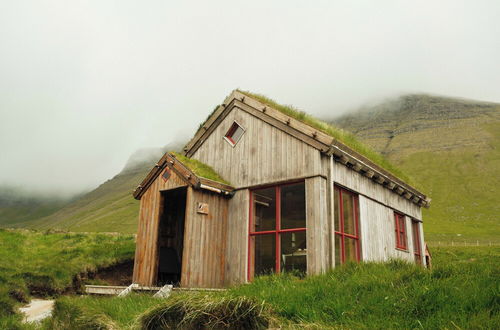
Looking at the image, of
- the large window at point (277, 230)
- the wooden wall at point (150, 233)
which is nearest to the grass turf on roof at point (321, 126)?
the large window at point (277, 230)

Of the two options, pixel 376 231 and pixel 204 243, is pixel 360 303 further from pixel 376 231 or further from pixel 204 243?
pixel 376 231

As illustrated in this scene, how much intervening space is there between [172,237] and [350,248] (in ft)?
21.6

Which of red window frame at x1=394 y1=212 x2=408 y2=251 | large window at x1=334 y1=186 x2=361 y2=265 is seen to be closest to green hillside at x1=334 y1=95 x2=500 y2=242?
red window frame at x1=394 y1=212 x2=408 y2=251

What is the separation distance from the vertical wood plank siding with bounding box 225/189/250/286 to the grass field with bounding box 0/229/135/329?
526 cm

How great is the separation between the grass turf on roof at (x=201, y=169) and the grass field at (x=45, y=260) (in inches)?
193

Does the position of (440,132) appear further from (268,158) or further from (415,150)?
(268,158)

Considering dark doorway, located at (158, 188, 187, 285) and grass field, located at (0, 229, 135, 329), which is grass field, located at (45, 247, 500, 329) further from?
dark doorway, located at (158, 188, 187, 285)

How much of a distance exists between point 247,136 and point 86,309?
7.35m

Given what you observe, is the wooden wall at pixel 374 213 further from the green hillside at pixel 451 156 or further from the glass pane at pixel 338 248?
the green hillside at pixel 451 156

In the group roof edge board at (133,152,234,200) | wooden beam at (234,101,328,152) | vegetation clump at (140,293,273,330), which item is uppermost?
wooden beam at (234,101,328,152)

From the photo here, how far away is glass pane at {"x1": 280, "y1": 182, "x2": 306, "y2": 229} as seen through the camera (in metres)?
12.2

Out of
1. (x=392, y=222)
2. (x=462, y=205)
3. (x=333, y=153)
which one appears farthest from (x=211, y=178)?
(x=462, y=205)

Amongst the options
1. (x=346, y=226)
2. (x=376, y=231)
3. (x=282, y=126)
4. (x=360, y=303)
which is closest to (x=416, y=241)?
(x=376, y=231)

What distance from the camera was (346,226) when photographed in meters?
12.4
